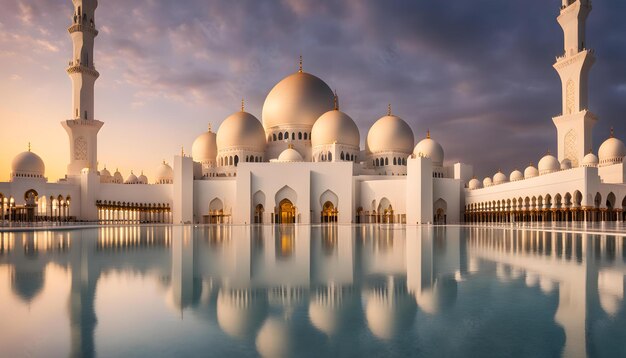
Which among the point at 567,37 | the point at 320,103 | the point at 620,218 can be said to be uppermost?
the point at 567,37

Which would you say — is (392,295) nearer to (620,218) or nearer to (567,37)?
(620,218)

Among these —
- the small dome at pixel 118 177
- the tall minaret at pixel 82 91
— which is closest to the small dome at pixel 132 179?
the small dome at pixel 118 177

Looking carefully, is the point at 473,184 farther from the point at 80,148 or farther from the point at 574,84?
the point at 80,148

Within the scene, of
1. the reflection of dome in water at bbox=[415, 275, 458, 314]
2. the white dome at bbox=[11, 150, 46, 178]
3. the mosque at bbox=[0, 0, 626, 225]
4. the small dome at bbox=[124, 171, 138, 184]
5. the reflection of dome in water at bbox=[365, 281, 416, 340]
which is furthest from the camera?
the small dome at bbox=[124, 171, 138, 184]

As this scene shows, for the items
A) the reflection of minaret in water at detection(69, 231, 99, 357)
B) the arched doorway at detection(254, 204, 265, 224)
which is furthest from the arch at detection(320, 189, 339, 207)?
the reflection of minaret in water at detection(69, 231, 99, 357)

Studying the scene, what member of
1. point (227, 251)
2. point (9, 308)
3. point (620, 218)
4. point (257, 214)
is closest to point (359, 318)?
point (9, 308)

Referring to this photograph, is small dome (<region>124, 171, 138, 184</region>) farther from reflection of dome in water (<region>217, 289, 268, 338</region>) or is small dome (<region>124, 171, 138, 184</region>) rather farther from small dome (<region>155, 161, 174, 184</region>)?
reflection of dome in water (<region>217, 289, 268, 338</region>)

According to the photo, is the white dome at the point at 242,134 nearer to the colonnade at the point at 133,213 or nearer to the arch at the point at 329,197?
the colonnade at the point at 133,213
